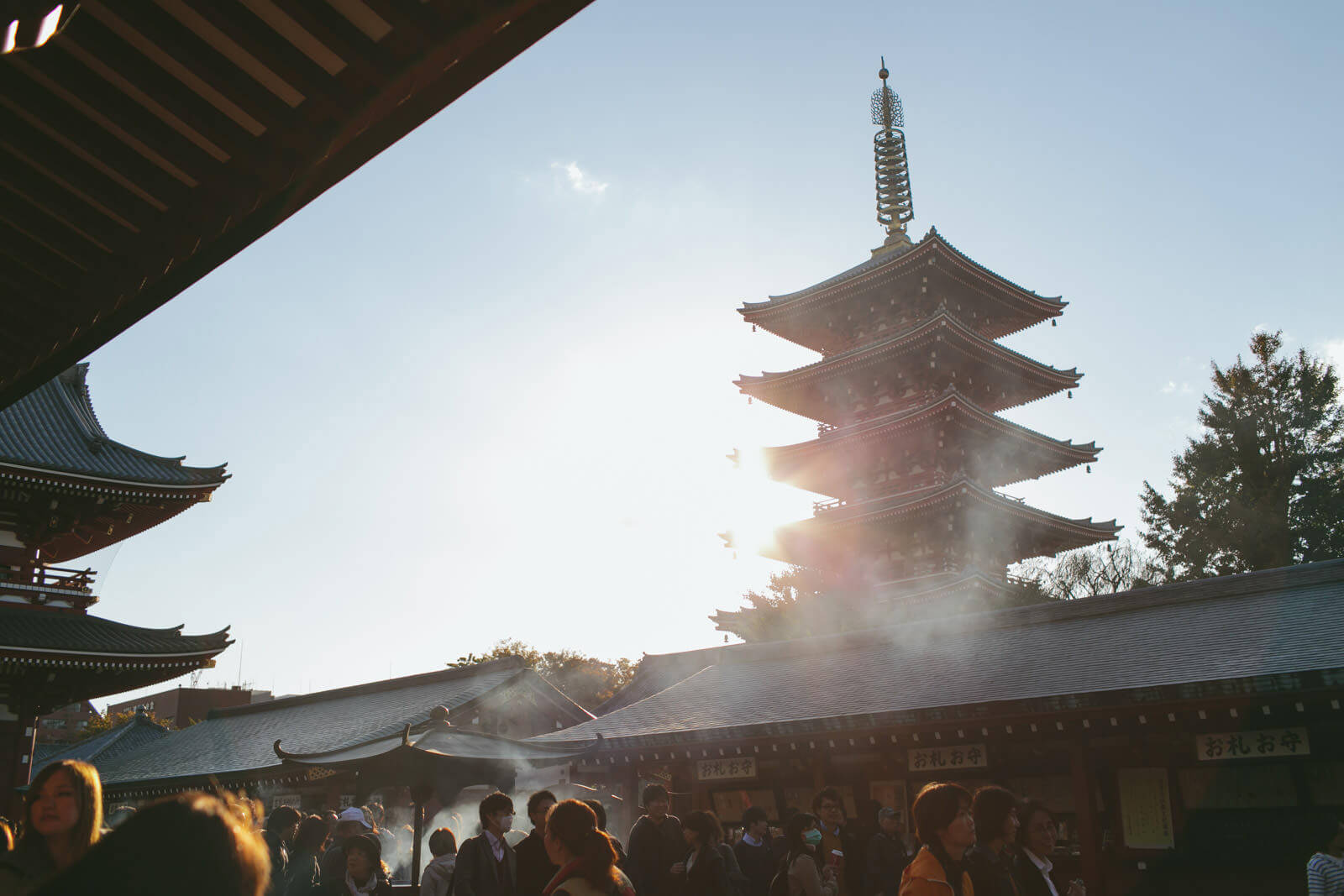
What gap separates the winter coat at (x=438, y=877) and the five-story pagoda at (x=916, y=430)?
54.0 ft

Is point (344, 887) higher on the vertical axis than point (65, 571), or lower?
lower

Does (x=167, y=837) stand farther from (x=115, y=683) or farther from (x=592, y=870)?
(x=115, y=683)

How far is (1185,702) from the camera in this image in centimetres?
960

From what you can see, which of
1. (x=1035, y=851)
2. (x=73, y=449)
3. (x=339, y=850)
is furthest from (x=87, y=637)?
(x=1035, y=851)

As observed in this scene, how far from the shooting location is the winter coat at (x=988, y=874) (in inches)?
152

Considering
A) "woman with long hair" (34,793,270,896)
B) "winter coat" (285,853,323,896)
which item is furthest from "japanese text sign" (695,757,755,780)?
"woman with long hair" (34,793,270,896)

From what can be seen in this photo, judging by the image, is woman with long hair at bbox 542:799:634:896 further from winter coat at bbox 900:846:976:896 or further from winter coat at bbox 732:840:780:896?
winter coat at bbox 732:840:780:896

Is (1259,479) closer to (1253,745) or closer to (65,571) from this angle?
(1253,745)

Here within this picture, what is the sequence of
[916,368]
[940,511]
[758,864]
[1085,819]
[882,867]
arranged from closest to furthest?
[758,864] < [882,867] < [1085,819] < [940,511] < [916,368]

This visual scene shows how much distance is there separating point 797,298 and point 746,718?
1429cm

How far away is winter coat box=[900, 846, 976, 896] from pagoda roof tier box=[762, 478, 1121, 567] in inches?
685

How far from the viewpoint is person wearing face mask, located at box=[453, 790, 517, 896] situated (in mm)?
5352

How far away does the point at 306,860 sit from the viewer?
559cm

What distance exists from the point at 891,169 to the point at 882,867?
2567cm
